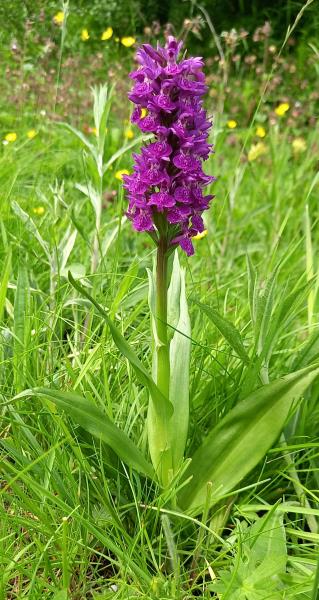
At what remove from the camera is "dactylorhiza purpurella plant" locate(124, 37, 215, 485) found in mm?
1327

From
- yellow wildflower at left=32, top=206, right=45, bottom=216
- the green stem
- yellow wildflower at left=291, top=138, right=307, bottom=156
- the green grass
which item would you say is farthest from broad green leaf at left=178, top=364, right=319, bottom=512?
yellow wildflower at left=291, top=138, right=307, bottom=156

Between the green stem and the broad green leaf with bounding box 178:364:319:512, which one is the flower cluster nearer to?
the green stem

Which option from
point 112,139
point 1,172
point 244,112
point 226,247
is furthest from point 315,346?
point 244,112

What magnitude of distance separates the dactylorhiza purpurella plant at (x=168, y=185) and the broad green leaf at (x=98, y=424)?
61 millimetres

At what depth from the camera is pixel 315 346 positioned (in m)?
1.71

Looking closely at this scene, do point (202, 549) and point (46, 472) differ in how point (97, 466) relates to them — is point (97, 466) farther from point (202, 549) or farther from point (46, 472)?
point (202, 549)

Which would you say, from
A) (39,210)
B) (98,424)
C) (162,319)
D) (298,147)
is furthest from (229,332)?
(298,147)

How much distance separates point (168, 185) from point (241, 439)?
1.84 feet

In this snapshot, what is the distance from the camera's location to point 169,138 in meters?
1.36

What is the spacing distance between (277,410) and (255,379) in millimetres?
130

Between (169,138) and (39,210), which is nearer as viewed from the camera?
(169,138)

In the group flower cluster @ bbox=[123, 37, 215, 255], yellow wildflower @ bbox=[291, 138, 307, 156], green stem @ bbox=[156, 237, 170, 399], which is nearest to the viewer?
flower cluster @ bbox=[123, 37, 215, 255]

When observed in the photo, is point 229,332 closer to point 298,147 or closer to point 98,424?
point 98,424

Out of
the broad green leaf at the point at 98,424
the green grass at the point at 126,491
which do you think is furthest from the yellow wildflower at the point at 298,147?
the broad green leaf at the point at 98,424
